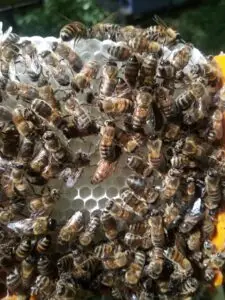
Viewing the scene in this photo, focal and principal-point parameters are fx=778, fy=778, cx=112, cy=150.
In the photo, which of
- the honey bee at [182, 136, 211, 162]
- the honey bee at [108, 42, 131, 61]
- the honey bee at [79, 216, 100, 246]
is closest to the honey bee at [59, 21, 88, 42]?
the honey bee at [108, 42, 131, 61]

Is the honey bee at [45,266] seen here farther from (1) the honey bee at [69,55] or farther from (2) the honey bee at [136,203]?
(1) the honey bee at [69,55]

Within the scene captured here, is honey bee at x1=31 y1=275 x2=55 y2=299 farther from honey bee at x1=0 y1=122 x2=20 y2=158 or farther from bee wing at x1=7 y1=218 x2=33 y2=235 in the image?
honey bee at x1=0 y1=122 x2=20 y2=158

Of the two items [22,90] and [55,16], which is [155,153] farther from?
[55,16]

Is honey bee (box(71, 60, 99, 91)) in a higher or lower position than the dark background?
lower

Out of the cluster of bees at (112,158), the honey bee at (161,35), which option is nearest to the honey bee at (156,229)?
the cluster of bees at (112,158)

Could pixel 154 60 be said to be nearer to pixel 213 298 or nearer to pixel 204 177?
pixel 204 177

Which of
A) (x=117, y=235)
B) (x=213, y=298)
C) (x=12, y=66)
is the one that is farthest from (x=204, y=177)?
(x=213, y=298)
